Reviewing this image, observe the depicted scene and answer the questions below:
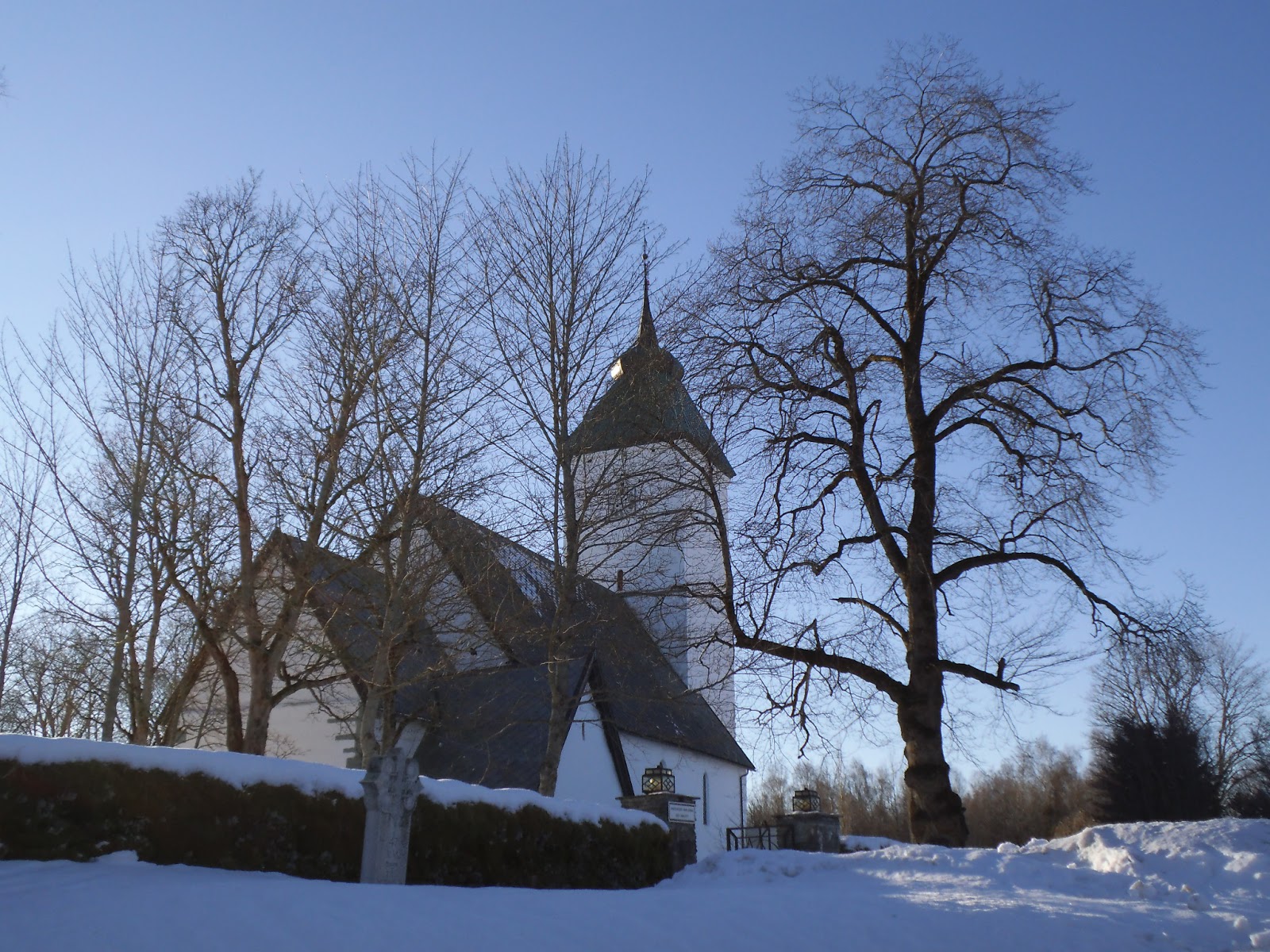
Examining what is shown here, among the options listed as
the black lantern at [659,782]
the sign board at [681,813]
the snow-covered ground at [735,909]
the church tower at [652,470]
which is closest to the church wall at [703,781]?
the black lantern at [659,782]

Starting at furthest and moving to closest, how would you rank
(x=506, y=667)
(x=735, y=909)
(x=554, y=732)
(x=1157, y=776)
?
(x=1157, y=776)
(x=506, y=667)
(x=554, y=732)
(x=735, y=909)

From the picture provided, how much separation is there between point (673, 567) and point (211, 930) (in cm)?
2458

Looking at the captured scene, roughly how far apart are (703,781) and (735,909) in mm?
20794

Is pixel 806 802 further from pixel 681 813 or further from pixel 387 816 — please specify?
pixel 387 816

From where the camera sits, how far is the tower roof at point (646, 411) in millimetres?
14070

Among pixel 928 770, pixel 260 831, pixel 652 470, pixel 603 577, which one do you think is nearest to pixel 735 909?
pixel 260 831

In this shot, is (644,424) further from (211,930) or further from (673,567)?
(673,567)

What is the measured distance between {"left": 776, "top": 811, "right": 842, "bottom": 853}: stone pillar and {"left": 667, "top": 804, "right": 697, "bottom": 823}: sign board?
9.21ft

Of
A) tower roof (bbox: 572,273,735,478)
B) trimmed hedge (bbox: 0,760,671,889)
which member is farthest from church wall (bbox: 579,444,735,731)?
trimmed hedge (bbox: 0,760,671,889)

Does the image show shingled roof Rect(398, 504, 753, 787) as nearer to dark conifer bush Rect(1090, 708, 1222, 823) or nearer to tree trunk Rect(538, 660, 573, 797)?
tree trunk Rect(538, 660, 573, 797)

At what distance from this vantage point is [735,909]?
7.81m

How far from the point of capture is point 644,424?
1424 cm

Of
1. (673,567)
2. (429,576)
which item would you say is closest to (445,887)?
(429,576)

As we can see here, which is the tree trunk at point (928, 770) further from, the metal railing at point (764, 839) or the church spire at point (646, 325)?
the church spire at point (646, 325)
